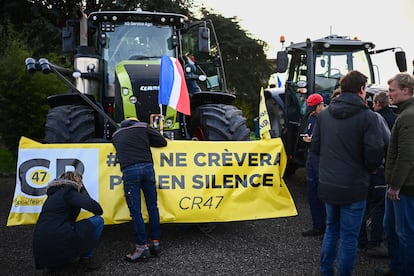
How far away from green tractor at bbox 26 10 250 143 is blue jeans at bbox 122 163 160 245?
955 mm

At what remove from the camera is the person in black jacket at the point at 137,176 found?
16.1 feet

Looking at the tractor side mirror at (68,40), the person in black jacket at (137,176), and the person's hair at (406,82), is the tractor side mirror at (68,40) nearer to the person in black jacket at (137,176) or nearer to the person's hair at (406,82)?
the person in black jacket at (137,176)

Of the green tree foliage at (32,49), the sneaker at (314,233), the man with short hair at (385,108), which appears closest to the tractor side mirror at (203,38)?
the green tree foliage at (32,49)

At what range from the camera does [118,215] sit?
5.44m

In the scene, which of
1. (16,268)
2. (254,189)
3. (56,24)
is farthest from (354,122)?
(56,24)

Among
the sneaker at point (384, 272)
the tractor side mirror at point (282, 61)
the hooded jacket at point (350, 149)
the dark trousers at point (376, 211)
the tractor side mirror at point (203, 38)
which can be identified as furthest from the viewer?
the tractor side mirror at point (282, 61)

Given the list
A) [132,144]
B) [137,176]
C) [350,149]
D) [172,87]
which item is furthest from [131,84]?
[350,149]

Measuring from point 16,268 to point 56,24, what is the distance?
11425mm

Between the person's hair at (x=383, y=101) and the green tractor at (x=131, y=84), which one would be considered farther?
the green tractor at (x=131, y=84)

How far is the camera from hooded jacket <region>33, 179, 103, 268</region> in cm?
434

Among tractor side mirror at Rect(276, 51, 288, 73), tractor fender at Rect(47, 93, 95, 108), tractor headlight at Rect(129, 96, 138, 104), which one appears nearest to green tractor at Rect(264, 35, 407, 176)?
tractor side mirror at Rect(276, 51, 288, 73)

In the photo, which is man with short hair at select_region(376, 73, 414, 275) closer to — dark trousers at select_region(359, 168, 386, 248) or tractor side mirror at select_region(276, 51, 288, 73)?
dark trousers at select_region(359, 168, 386, 248)

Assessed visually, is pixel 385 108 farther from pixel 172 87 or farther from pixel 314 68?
pixel 314 68

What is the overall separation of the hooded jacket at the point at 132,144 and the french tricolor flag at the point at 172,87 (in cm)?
63
